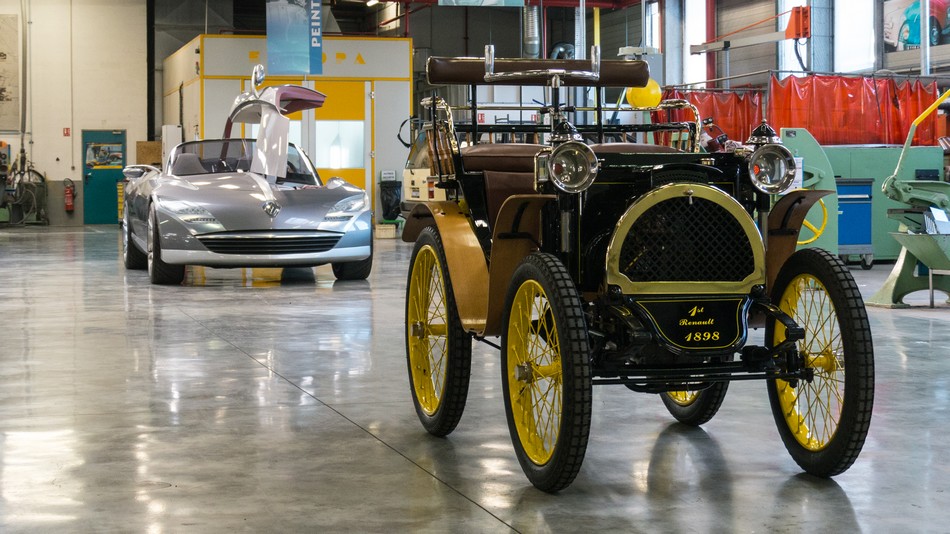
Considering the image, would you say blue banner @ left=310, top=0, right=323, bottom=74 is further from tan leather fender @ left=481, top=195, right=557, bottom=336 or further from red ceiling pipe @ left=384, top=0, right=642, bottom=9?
tan leather fender @ left=481, top=195, right=557, bottom=336

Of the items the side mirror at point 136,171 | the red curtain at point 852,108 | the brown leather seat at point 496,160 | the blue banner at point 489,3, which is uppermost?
the blue banner at point 489,3

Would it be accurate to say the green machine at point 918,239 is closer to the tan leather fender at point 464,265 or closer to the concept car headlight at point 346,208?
the concept car headlight at point 346,208

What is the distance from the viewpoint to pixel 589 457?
3975 millimetres

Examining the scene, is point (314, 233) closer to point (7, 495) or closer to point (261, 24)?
point (7, 495)

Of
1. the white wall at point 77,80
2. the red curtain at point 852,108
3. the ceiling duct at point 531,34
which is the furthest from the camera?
the white wall at point 77,80

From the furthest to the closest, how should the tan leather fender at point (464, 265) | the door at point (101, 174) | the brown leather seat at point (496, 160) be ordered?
the door at point (101, 174) → the brown leather seat at point (496, 160) → the tan leather fender at point (464, 265)

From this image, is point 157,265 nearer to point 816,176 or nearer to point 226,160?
point 226,160

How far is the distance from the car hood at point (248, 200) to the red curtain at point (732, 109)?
313 inches

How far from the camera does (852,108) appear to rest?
1456cm

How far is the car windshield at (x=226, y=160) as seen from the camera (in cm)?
1093

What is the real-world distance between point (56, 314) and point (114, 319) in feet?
1.98

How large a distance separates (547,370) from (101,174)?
959 inches

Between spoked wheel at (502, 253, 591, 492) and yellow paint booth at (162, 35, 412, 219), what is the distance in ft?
58.4

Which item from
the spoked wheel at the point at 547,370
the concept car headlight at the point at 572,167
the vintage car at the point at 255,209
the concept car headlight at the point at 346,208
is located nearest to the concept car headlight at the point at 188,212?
the vintage car at the point at 255,209
